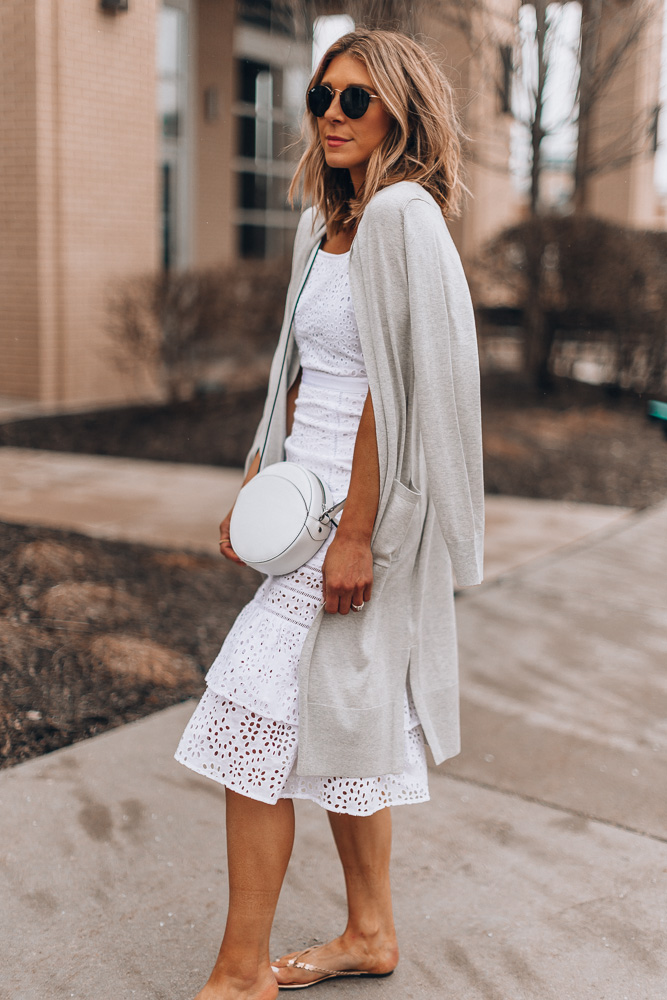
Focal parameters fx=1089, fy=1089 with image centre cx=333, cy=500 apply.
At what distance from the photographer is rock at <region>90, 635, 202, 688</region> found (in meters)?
3.91

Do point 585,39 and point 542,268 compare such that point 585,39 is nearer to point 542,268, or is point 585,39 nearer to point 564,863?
point 542,268

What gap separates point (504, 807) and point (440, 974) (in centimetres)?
87

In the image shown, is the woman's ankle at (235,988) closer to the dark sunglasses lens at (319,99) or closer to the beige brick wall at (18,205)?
the dark sunglasses lens at (319,99)

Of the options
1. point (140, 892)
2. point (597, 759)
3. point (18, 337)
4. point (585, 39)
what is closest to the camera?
point (140, 892)

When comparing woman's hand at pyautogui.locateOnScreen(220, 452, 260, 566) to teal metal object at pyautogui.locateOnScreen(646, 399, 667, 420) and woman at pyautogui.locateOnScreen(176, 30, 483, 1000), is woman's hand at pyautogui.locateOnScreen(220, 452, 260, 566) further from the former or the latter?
teal metal object at pyautogui.locateOnScreen(646, 399, 667, 420)

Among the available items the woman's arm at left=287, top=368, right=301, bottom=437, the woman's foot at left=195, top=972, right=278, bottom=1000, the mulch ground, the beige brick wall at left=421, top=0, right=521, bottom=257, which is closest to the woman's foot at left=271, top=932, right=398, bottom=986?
the woman's foot at left=195, top=972, right=278, bottom=1000

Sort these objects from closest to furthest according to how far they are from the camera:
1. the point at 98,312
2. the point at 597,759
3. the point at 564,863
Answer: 1. the point at 564,863
2. the point at 597,759
3. the point at 98,312

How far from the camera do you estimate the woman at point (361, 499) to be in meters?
2.07

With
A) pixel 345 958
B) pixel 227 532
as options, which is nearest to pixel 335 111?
pixel 227 532

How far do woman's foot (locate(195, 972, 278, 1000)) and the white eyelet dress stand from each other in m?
0.37

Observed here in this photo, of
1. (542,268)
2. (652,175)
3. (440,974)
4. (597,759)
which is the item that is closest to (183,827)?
(440,974)

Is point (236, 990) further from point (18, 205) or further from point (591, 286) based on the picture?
point (591, 286)

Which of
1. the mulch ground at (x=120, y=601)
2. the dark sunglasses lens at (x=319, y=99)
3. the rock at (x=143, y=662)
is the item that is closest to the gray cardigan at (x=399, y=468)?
the dark sunglasses lens at (x=319, y=99)

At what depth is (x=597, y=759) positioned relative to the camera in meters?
3.54
